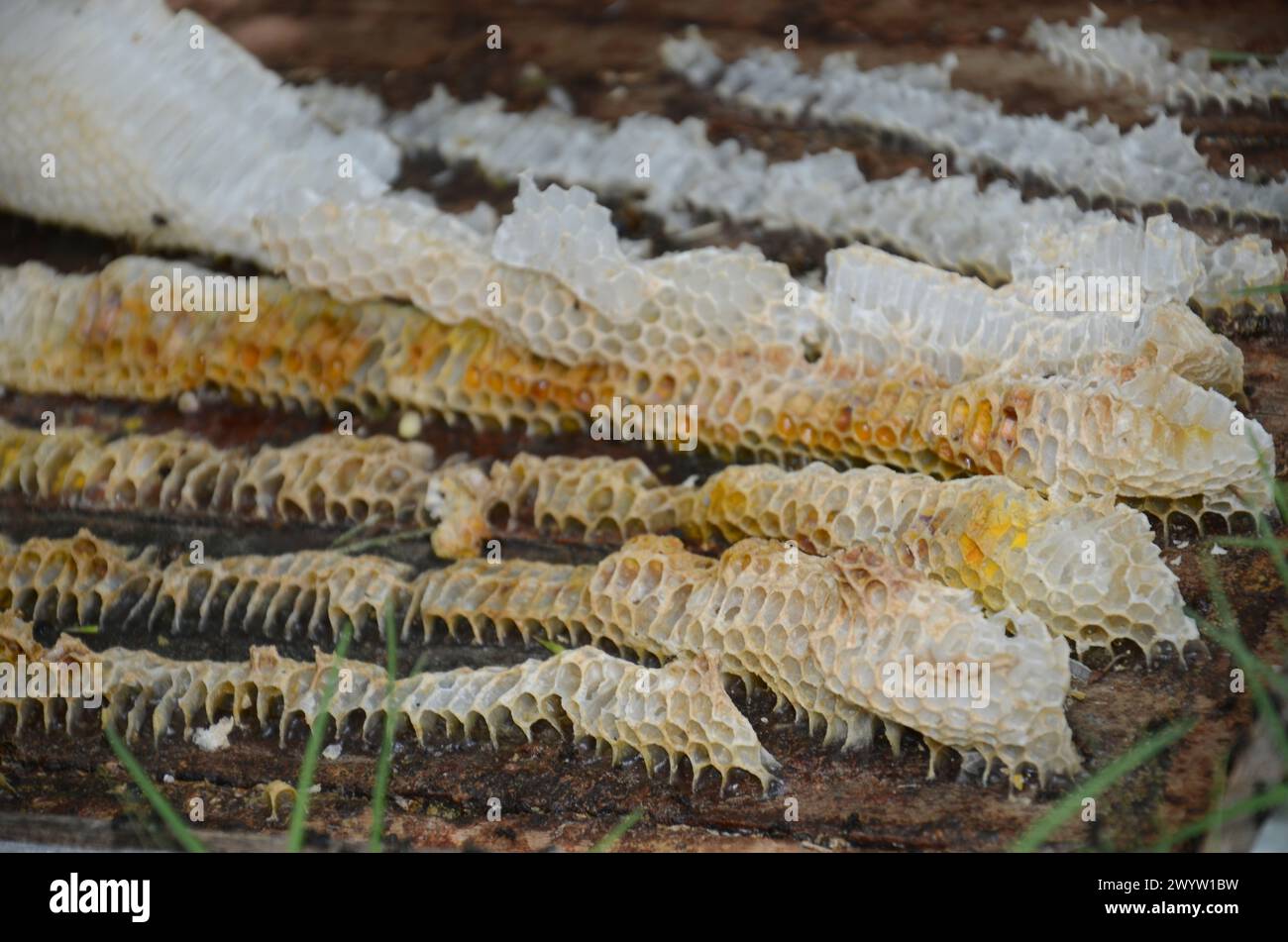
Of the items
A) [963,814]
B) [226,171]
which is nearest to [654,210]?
[226,171]

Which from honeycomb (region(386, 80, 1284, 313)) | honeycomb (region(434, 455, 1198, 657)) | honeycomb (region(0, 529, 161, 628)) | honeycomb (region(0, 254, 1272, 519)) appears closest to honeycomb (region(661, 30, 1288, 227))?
honeycomb (region(386, 80, 1284, 313))

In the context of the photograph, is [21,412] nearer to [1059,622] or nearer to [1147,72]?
[1059,622]

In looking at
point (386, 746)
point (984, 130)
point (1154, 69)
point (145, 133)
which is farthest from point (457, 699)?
point (1154, 69)

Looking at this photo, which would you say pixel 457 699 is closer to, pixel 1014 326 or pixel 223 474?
pixel 223 474

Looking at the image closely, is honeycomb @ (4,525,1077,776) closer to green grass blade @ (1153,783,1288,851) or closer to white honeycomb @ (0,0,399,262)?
green grass blade @ (1153,783,1288,851)

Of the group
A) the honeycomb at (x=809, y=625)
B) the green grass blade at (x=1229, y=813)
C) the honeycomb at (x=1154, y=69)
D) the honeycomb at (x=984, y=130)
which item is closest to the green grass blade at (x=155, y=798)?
the honeycomb at (x=809, y=625)

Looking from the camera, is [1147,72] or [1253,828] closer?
[1253,828]
